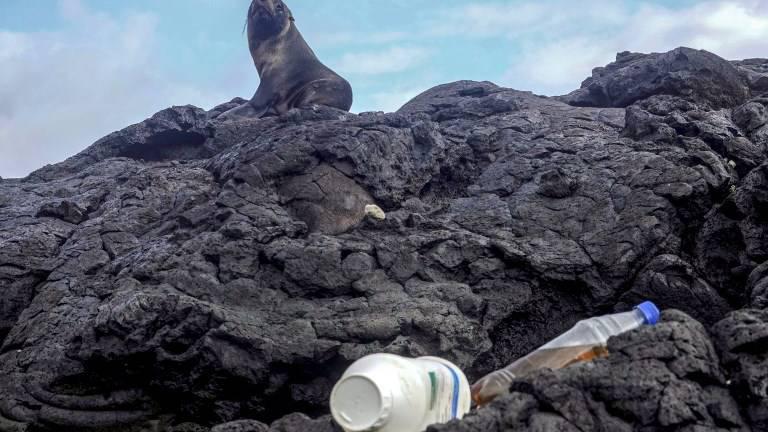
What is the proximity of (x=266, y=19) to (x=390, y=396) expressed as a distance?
14.0m

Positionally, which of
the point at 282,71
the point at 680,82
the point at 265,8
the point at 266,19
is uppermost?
the point at 265,8

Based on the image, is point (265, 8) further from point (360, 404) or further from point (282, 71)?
point (360, 404)

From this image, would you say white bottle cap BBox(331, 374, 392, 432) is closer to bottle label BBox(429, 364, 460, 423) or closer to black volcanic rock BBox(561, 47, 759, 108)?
bottle label BBox(429, 364, 460, 423)

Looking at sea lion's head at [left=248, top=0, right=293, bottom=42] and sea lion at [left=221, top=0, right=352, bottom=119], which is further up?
sea lion's head at [left=248, top=0, right=293, bottom=42]

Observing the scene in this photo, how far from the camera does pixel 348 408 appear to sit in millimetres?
2783

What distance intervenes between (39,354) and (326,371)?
9.42 ft

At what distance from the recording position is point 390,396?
9.06 ft

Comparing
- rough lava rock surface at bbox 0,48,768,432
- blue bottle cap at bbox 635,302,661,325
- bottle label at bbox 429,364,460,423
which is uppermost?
rough lava rock surface at bbox 0,48,768,432

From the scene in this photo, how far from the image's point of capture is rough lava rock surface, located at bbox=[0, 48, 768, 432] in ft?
17.8

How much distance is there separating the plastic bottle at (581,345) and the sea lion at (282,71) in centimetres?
1076

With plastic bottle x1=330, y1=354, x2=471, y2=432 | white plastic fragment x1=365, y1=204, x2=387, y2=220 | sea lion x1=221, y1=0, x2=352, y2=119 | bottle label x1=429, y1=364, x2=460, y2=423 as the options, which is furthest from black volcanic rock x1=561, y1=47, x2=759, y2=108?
plastic bottle x1=330, y1=354, x2=471, y2=432

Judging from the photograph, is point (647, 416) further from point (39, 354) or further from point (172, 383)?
point (39, 354)

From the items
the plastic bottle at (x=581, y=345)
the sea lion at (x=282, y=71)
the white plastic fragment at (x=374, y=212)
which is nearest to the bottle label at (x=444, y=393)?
the plastic bottle at (x=581, y=345)

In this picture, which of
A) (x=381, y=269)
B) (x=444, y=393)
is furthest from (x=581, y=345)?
(x=381, y=269)
